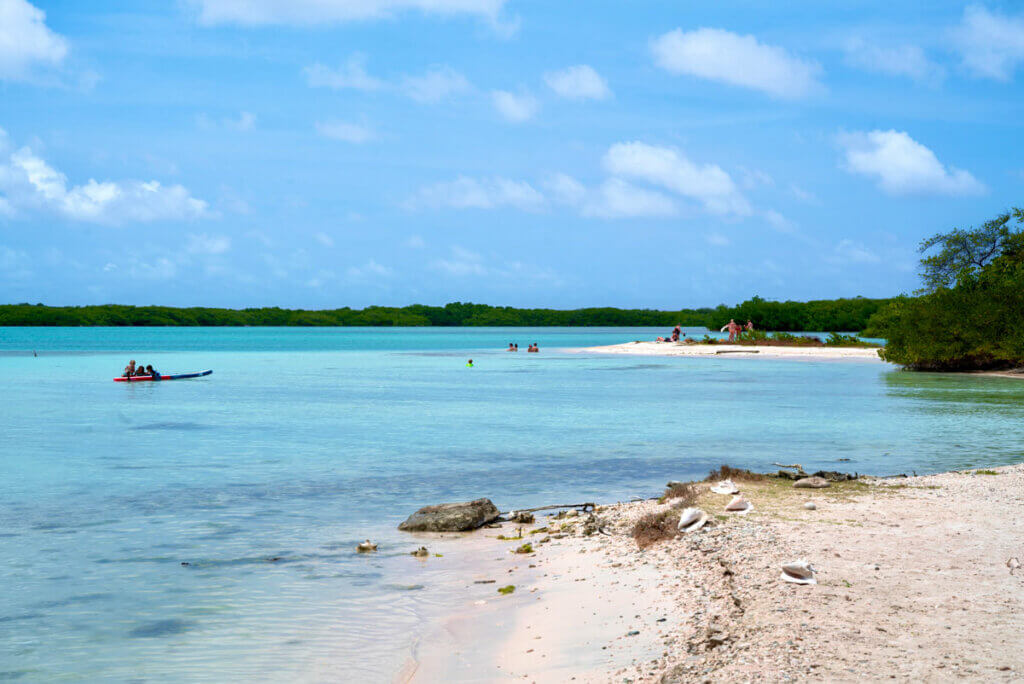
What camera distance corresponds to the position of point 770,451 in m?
19.7

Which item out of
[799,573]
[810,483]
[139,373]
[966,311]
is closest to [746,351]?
[966,311]

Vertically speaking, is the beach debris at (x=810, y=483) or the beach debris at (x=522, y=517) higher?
the beach debris at (x=810, y=483)

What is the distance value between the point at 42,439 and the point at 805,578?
74.2ft

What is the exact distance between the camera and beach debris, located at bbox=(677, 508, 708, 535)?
32.7ft

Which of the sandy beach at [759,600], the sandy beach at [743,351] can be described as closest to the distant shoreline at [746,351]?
the sandy beach at [743,351]

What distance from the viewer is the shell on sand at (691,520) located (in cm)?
996

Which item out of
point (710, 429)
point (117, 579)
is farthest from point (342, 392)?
point (117, 579)

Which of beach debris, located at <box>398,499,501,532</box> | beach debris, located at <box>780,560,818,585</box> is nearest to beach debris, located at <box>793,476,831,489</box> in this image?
beach debris, located at <box>398,499,501,532</box>

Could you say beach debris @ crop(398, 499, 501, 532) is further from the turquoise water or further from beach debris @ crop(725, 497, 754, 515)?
beach debris @ crop(725, 497, 754, 515)

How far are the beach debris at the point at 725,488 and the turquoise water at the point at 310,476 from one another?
2.49 meters

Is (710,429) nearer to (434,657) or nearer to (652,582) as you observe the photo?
(652,582)

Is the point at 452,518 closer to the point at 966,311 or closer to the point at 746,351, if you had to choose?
the point at 966,311

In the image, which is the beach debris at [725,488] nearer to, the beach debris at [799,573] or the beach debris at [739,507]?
the beach debris at [739,507]

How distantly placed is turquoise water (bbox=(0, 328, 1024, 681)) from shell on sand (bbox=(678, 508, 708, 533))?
274cm
